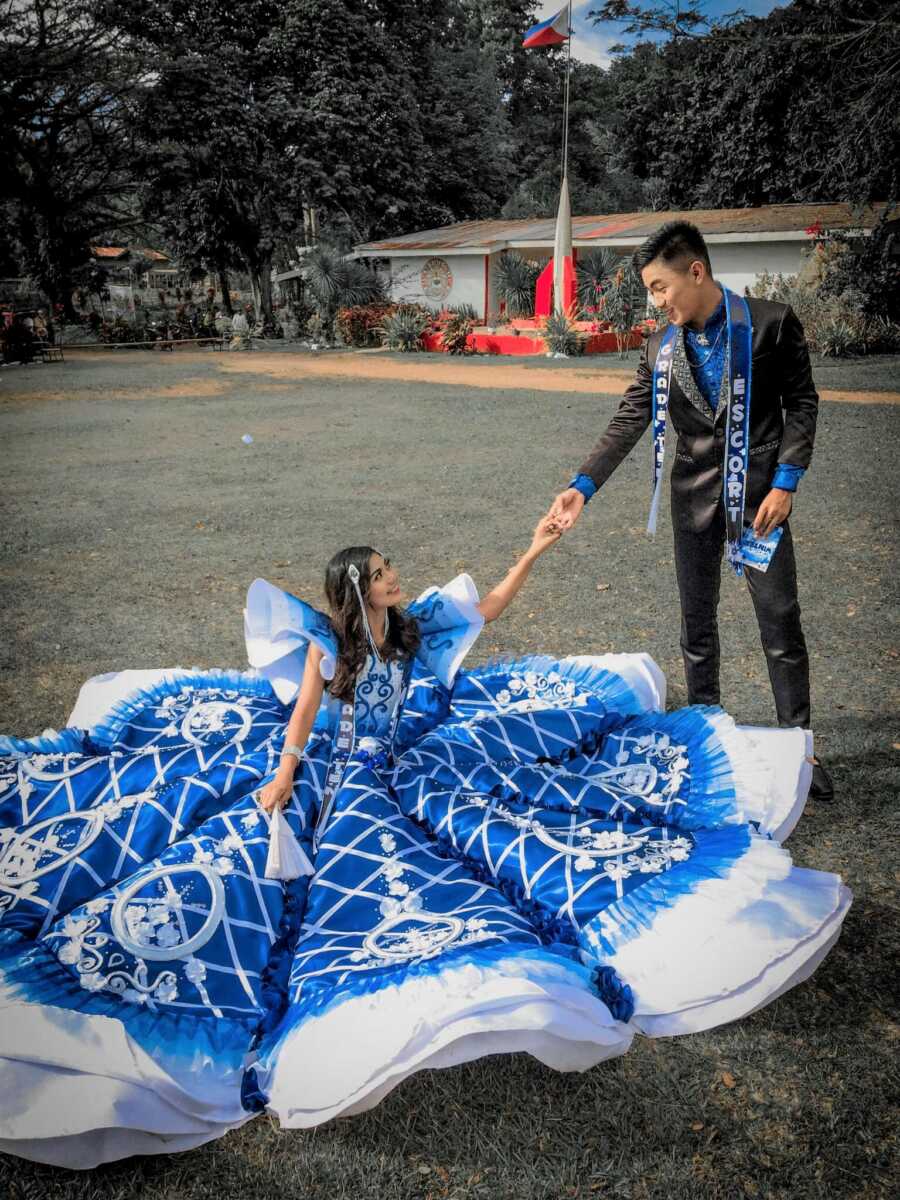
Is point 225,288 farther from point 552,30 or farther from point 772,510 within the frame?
point 772,510

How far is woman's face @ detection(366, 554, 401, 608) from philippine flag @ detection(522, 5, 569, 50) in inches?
1002

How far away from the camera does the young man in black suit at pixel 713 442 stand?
335cm

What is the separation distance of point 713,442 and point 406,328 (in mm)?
22911

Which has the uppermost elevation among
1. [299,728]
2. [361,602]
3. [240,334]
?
[240,334]

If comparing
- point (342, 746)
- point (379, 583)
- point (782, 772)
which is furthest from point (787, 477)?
point (342, 746)

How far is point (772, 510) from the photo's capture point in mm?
3338

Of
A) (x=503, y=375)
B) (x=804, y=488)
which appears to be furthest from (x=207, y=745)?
(x=503, y=375)

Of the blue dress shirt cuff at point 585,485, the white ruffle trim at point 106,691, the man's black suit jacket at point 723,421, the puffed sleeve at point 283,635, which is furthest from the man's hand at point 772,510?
the white ruffle trim at point 106,691

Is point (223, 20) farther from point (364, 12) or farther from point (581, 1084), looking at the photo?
point (581, 1084)

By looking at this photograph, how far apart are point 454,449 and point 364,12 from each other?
31062 mm

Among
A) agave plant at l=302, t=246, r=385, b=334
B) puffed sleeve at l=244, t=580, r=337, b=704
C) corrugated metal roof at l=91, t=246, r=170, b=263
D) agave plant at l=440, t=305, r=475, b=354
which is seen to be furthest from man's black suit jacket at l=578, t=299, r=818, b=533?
corrugated metal roof at l=91, t=246, r=170, b=263

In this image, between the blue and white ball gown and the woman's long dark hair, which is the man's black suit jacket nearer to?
the blue and white ball gown

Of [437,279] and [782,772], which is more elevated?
[437,279]

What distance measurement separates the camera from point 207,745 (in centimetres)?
327
